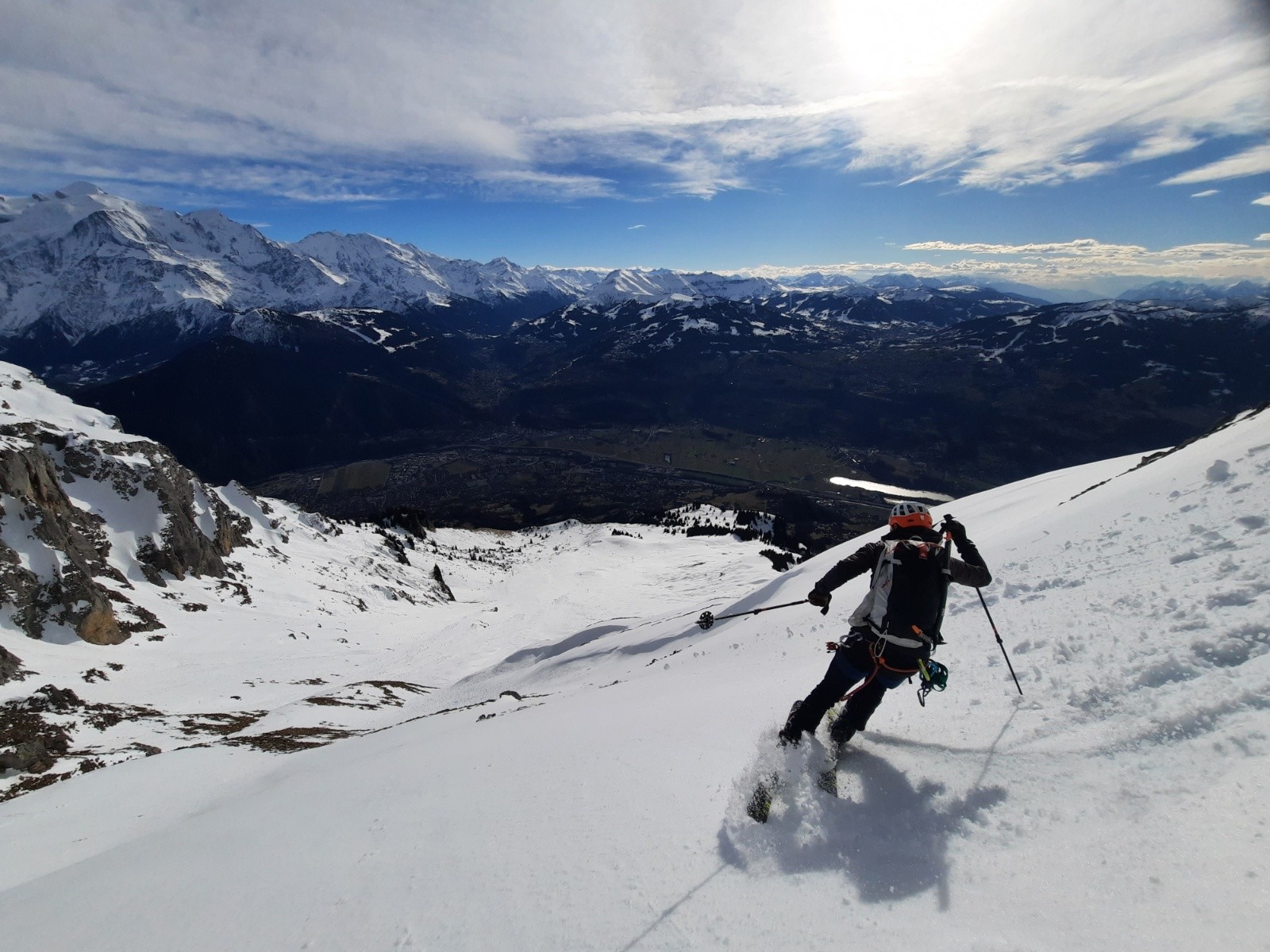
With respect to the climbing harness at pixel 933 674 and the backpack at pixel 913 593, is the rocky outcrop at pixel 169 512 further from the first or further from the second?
the climbing harness at pixel 933 674

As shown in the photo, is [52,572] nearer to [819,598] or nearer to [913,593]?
[819,598]

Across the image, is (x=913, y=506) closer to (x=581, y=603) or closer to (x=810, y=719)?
(x=810, y=719)

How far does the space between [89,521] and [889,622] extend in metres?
50.2

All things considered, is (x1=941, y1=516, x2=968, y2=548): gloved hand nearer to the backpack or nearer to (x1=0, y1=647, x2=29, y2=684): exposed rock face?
the backpack

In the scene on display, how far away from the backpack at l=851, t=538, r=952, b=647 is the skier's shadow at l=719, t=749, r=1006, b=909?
130 cm

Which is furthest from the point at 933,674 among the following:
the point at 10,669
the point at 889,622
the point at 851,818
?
the point at 10,669

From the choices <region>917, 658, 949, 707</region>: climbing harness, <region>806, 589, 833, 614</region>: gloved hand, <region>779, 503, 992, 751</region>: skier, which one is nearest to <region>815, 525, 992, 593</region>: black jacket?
<region>779, 503, 992, 751</region>: skier

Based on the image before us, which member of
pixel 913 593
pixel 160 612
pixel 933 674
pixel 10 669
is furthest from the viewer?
pixel 160 612

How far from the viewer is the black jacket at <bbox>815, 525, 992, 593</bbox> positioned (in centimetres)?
589

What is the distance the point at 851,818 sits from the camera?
4617 mm

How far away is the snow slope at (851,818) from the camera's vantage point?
359 centimetres

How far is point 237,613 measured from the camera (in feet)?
128

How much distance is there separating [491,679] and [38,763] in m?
15.4

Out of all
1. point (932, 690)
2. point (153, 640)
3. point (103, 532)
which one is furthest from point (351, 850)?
point (103, 532)
